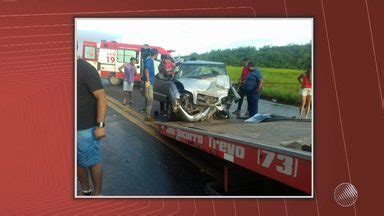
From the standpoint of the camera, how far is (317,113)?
13.9 ft

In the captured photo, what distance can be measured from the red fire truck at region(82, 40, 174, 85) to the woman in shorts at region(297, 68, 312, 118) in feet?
4.26

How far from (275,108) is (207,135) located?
758 mm

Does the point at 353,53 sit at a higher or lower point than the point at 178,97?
higher

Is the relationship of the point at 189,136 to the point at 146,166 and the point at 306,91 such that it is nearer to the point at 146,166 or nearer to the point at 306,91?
the point at 146,166

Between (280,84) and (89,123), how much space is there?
186cm

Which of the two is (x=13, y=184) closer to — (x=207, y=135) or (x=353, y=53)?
(x=207, y=135)

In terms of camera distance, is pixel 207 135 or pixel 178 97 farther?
pixel 178 97

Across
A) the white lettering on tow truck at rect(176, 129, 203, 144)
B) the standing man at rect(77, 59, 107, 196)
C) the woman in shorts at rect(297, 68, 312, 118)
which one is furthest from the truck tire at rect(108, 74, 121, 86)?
the woman in shorts at rect(297, 68, 312, 118)

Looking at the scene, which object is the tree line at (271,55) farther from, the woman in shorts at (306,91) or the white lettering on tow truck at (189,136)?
the white lettering on tow truck at (189,136)

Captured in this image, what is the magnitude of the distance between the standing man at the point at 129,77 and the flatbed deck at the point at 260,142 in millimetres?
398

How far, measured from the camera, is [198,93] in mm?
4367

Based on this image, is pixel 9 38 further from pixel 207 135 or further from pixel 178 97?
pixel 207 135

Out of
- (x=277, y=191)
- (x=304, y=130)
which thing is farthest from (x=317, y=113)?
(x=277, y=191)

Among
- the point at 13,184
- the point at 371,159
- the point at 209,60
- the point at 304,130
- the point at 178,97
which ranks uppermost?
the point at 209,60
